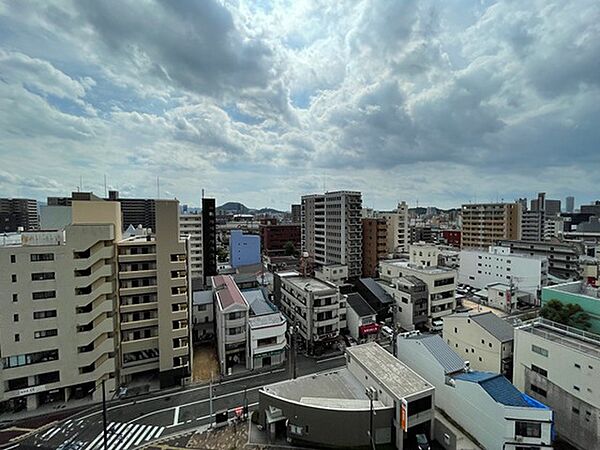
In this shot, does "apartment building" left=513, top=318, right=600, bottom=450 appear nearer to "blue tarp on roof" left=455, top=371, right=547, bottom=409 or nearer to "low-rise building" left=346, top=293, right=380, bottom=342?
"blue tarp on roof" left=455, top=371, right=547, bottom=409

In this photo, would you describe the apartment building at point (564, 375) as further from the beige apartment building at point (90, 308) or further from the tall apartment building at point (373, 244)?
the tall apartment building at point (373, 244)

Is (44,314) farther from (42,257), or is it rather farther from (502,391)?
(502,391)

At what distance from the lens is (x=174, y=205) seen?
105 ft

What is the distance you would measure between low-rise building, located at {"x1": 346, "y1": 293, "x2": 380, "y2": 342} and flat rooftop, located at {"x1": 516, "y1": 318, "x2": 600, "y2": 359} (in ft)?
58.6

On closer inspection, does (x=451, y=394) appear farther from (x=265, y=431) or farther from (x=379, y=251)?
(x=379, y=251)

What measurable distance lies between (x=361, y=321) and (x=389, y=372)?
16561 mm

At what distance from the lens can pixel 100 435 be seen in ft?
80.2

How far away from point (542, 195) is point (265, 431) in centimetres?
14406

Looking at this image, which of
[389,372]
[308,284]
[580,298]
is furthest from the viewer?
[308,284]

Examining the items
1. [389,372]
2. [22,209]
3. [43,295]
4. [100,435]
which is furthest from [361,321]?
[22,209]

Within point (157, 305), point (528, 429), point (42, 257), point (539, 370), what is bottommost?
point (528, 429)

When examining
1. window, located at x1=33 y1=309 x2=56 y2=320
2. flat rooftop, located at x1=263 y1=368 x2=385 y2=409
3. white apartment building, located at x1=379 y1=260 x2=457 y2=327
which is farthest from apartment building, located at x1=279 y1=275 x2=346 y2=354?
window, located at x1=33 y1=309 x2=56 y2=320

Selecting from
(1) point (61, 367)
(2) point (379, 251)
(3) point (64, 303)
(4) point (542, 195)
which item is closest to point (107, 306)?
(3) point (64, 303)

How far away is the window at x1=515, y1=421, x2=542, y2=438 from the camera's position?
65.7 ft
